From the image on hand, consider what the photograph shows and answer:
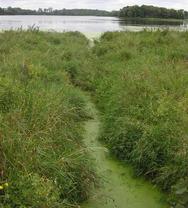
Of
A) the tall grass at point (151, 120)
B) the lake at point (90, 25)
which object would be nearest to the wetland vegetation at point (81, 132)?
the tall grass at point (151, 120)

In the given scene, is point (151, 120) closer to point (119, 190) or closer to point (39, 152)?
point (119, 190)

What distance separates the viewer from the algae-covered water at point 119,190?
433 centimetres

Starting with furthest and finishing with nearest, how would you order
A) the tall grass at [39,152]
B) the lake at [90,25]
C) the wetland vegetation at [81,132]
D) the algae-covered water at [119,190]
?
the lake at [90,25] → the algae-covered water at [119,190] → the wetland vegetation at [81,132] → the tall grass at [39,152]

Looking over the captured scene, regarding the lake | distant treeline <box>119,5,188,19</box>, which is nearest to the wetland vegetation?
the lake

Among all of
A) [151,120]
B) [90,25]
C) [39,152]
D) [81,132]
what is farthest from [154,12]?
[39,152]

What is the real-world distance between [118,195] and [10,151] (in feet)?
4.67

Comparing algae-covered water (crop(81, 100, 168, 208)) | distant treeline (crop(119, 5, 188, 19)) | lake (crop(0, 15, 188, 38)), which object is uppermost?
distant treeline (crop(119, 5, 188, 19))

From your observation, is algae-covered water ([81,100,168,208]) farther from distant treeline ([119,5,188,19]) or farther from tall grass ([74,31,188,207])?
distant treeline ([119,5,188,19])

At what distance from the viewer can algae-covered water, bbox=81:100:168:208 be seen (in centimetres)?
433

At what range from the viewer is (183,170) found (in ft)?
14.2

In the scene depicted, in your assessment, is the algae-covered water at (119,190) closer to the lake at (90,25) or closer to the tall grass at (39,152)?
the tall grass at (39,152)

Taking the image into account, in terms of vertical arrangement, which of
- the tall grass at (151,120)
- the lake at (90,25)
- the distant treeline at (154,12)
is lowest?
the tall grass at (151,120)

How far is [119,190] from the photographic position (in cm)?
463

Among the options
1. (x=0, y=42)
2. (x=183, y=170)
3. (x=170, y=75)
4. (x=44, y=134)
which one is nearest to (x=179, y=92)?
(x=170, y=75)
